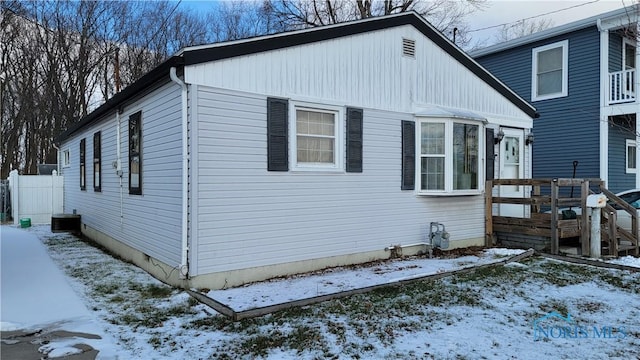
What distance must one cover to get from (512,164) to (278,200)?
614cm

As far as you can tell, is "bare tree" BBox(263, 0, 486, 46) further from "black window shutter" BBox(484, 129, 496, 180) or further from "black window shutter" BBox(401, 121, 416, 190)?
"black window shutter" BBox(401, 121, 416, 190)

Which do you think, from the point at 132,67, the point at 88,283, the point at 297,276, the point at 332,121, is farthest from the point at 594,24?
the point at 132,67

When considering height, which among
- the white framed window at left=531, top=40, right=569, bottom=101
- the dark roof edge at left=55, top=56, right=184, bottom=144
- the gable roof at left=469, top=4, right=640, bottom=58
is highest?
the gable roof at left=469, top=4, right=640, bottom=58

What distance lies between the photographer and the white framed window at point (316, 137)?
20.4ft

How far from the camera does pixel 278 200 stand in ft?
19.7

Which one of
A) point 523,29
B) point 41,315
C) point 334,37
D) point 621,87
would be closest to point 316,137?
point 334,37

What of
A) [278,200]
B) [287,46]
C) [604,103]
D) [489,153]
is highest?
[604,103]

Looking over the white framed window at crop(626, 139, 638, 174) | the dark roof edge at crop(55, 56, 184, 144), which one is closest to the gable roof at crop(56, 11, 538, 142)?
the dark roof edge at crop(55, 56, 184, 144)

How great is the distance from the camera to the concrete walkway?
366 cm

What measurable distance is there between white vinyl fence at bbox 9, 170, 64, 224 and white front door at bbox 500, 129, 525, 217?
13.4 metres

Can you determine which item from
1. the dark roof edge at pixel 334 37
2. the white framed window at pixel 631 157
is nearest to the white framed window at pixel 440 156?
the dark roof edge at pixel 334 37

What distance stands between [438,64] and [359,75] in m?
2.07

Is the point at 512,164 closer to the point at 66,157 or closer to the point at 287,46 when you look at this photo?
the point at 287,46

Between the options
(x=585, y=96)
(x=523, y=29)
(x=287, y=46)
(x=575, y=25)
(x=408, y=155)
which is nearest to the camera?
(x=287, y=46)
